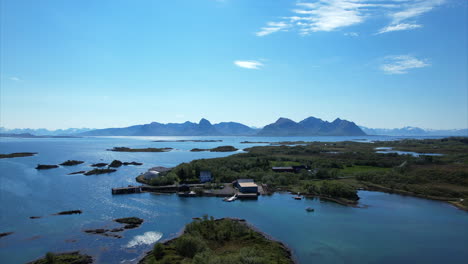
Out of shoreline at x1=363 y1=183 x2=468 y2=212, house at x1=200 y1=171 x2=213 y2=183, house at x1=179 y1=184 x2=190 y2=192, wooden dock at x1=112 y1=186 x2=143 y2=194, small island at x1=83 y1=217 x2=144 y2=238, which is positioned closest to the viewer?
small island at x1=83 y1=217 x2=144 y2=238

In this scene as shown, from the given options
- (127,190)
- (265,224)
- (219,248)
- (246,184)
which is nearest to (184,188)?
(127,190)

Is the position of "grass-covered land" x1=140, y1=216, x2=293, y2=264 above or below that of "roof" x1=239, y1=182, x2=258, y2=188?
below

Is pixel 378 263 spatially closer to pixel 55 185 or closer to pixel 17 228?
pixel 17 228

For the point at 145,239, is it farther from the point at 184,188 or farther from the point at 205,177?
the point at 205,177

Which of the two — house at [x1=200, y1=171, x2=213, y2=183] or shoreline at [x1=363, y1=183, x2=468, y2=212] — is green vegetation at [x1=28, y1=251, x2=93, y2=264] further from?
shoreline at [x1=363, y1=183, x2=468, y2=212]

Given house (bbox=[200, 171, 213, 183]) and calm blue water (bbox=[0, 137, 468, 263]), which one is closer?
calm blue water (bbox=[0, 137, 468, 263])

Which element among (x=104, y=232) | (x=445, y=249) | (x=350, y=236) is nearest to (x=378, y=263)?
(x=350, y=236)

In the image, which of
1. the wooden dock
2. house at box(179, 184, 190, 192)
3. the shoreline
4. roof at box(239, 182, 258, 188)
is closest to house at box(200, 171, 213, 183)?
house at box(179, 184, 190, 192)
